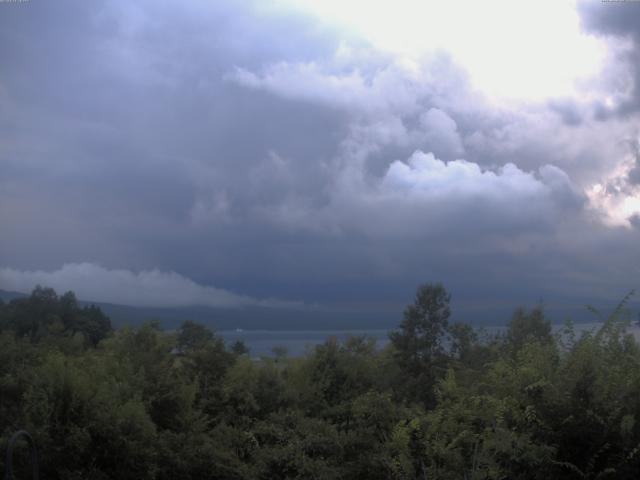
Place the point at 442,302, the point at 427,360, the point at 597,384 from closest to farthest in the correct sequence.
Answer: the point at 597,384
the point at 427,360
the point at 442,302

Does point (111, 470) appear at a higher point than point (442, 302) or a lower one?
lower

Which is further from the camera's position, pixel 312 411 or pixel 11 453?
pixel 312 411

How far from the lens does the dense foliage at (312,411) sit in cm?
754

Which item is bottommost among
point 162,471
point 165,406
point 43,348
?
point 162,471

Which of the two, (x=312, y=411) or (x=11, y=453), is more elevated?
(x=11, y=453)

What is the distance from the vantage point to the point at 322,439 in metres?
9.70

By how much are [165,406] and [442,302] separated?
1475 centimetres

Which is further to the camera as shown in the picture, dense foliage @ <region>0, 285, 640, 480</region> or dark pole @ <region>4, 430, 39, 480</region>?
dense foliage @ <region>0, 285, 640, 480</region>

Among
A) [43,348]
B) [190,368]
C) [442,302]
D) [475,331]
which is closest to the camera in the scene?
[43,348]

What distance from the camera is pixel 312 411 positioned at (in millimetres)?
11750

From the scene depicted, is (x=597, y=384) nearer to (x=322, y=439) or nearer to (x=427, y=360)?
(x=322, y=439)

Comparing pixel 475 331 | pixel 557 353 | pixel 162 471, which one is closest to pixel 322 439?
pixel 162 471

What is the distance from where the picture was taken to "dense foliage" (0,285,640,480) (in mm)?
7535

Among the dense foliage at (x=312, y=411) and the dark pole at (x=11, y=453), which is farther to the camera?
the dense foliage at (x=312, y=411)
